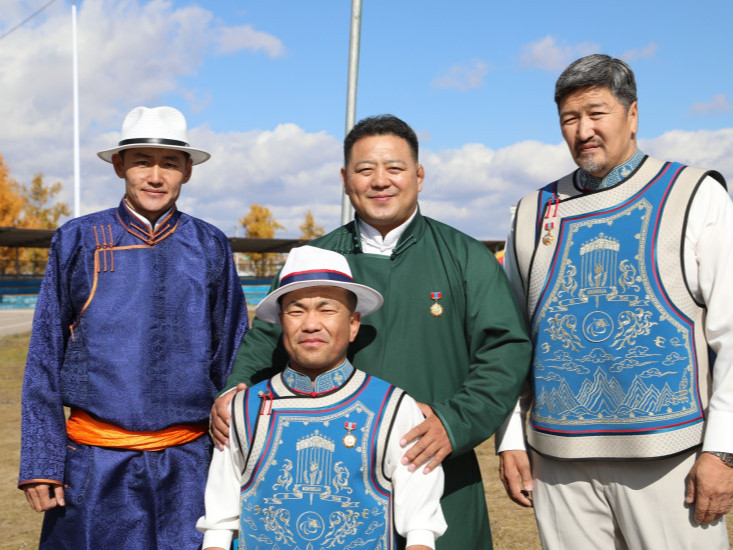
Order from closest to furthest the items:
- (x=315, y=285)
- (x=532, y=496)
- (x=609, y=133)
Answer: (x=315, y=285)
(x=609, y=133)
(x=532, y=496)

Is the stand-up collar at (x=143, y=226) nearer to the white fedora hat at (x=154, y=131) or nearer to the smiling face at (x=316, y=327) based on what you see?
the white fedora hat at (x=154, y=131)

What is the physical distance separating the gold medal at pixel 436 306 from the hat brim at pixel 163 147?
45.5 inches

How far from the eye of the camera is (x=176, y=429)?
2879 millimetres

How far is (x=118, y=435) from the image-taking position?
2.80 m

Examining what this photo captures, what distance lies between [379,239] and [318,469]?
0.90 m

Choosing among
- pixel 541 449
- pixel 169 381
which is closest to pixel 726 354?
pixel 541 449

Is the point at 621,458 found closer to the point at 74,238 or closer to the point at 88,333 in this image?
the point at 88,333

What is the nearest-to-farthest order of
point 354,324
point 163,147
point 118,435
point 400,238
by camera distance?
1. point 354,324
2. point 400,238
3. point 118,435
4. point 163,147

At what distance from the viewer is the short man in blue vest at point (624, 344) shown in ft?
7.91

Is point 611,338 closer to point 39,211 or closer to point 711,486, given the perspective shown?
point 711,486

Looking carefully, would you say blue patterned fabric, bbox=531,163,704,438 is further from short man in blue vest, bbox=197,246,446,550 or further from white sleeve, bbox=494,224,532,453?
short man in blue vest, bbox=197,246,446,550

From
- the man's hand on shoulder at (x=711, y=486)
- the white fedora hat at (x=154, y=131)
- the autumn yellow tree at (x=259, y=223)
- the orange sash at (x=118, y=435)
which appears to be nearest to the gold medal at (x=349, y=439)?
the orange sash at (x=118, y=435)

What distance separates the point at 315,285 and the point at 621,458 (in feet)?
3.87

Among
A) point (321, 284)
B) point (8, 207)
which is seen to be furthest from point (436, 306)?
point (8, 207)
